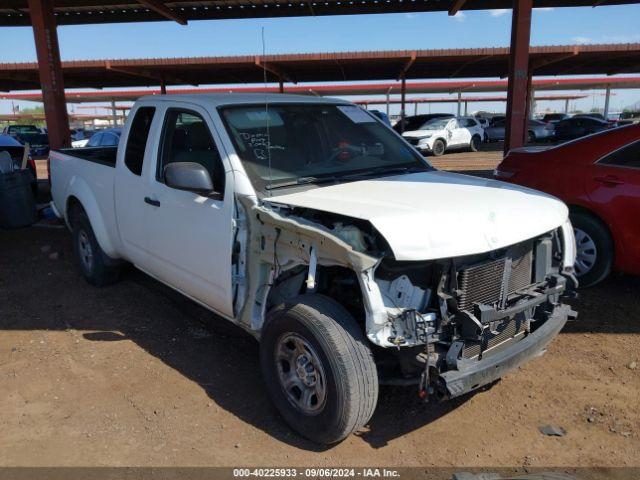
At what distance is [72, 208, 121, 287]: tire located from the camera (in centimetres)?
555

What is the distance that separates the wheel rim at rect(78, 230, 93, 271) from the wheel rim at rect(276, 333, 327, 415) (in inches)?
130

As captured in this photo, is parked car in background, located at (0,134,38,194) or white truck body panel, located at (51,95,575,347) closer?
white truck body panel, located at (51,95,575,347)

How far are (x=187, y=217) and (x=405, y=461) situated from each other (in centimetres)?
220

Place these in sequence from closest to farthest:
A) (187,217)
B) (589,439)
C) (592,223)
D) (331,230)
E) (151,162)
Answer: (331,230) < (589,439) < (187,217) < (151,162) < (592,223)

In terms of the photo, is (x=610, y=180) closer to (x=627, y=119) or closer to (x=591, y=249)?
(x=591, y=249)

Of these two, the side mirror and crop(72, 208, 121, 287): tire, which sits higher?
the side mirror

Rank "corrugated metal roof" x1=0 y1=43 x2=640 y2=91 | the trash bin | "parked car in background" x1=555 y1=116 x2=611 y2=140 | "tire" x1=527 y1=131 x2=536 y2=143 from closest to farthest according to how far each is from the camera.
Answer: the trash bin
"corrugated metal roof" x1=0 y1=43 x2=640 y2=91
"parked car in background" x1=555 y1=116 x2=611 y2=140
"tire" x1=527 y1=131 x2=536 y2=143

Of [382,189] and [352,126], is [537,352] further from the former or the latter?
[352,126]

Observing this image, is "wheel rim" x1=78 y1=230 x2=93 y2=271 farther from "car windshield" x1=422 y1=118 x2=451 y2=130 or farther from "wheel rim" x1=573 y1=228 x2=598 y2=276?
"car windshield" x1=422 y1=118 x2=451 y2=130

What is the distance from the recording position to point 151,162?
14.4 ft

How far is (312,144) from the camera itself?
4.11 meters

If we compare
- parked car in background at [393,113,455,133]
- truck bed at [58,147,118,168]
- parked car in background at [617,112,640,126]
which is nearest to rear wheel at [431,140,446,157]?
parked car in background at [393,113,455,133]

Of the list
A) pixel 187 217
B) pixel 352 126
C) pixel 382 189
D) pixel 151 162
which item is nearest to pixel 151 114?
pixel 151 162

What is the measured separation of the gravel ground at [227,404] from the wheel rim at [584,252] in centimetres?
32
